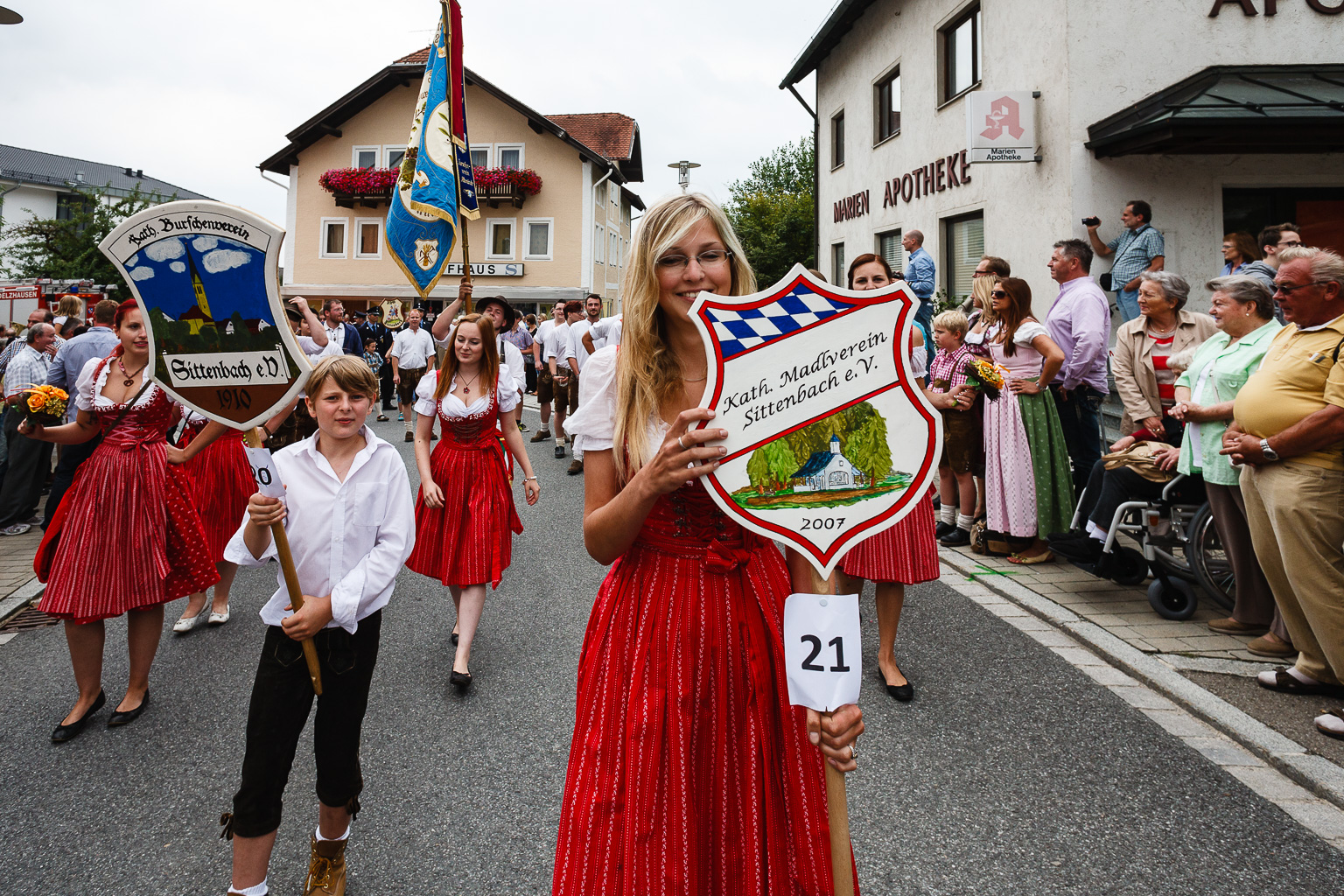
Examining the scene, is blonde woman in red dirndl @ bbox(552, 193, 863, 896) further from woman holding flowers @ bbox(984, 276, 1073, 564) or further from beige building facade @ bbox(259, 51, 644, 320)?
beige building facade @ bbox(259, 51, 644, 320)

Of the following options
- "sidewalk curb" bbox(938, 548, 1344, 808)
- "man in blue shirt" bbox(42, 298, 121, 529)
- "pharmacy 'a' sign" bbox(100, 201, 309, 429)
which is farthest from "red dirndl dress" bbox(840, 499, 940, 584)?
"man in blue shirt" bbox(42, 298, 121, 529)

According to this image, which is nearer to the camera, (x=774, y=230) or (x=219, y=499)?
(x=219, y=499)

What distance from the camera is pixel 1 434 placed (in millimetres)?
8648

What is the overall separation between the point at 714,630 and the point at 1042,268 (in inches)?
444

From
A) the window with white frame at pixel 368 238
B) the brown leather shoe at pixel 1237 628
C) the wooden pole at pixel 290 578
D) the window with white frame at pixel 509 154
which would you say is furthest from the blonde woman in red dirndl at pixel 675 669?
the window with white frame at pixel 368 238

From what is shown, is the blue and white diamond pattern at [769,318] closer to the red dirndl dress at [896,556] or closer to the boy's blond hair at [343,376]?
the boy's blond hair at [343,376]

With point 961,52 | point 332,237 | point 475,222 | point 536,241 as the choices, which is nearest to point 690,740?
point 961,52

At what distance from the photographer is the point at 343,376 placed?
109 inches

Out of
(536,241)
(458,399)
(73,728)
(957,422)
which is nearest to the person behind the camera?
(73,728)

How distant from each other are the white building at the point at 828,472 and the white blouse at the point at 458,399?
3.60 meters

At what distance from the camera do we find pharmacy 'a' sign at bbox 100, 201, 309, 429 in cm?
230

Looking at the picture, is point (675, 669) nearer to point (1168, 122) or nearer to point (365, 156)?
point (1168, 122)

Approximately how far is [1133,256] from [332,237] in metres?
34.1

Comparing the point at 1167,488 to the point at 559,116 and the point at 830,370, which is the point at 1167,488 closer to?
the point at 830,370
